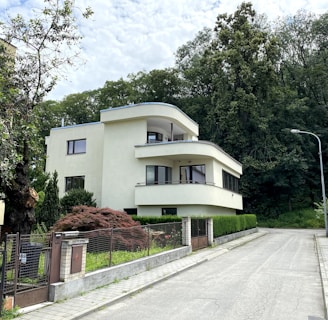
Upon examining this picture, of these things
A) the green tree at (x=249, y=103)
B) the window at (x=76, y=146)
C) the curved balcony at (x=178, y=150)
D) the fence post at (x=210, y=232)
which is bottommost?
the fence post at (x=210, y=232)

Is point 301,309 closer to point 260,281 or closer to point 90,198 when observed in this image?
point 260,281

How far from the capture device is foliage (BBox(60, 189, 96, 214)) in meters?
23.0

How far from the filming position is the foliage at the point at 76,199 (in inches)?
906

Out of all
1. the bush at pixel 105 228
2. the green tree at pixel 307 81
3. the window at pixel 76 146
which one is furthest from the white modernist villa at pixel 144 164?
the green tree at pixel 307 81

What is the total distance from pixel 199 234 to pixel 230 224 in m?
6.04

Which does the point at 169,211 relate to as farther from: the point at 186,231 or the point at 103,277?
the point at 103,277

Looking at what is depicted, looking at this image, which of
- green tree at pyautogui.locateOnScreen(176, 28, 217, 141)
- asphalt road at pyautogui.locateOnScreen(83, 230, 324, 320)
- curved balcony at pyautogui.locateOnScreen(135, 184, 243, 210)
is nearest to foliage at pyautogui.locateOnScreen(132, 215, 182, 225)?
curved balcony at pyautogui.locateOnScreen(135, 184, 243, 210)

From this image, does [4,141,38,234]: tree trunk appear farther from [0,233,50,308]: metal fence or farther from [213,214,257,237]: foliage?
[213,214,257,237]: foliage

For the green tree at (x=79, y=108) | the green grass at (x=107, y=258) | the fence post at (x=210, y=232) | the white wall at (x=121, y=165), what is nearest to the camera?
the green grass at (x=107, y=258)

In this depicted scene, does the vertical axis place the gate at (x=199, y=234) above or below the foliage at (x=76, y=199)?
below

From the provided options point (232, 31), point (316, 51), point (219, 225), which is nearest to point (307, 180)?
point (316, 51)

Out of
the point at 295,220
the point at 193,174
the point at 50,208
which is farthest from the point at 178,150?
the point at 295,220

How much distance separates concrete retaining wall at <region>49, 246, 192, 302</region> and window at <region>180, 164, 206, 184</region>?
38.0ft

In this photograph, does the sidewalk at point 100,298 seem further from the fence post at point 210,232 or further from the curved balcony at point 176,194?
the curved balcony at point 176,194
